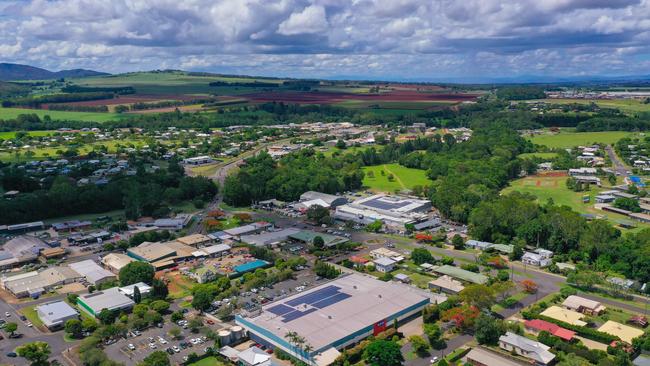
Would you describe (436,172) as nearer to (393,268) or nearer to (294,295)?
(393,268)

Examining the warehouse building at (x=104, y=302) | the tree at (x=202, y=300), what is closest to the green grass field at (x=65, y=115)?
the warehouse building at (x=104, y=302)

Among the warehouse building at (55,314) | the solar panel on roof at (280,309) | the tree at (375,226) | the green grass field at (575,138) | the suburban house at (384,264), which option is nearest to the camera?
the solar panel on roof at (280,309)

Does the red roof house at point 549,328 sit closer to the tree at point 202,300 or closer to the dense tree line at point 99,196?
the tree at point 202,300

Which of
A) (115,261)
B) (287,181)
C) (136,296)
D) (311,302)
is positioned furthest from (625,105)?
(136,296)

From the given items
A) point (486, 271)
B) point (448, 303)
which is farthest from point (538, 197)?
point (448, 303)

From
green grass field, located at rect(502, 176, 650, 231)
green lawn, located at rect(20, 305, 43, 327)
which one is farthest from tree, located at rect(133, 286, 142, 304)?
green grass field, located at rect(502, 176, 650, 231)

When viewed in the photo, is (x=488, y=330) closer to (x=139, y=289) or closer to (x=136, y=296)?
(x=136, y=296)
